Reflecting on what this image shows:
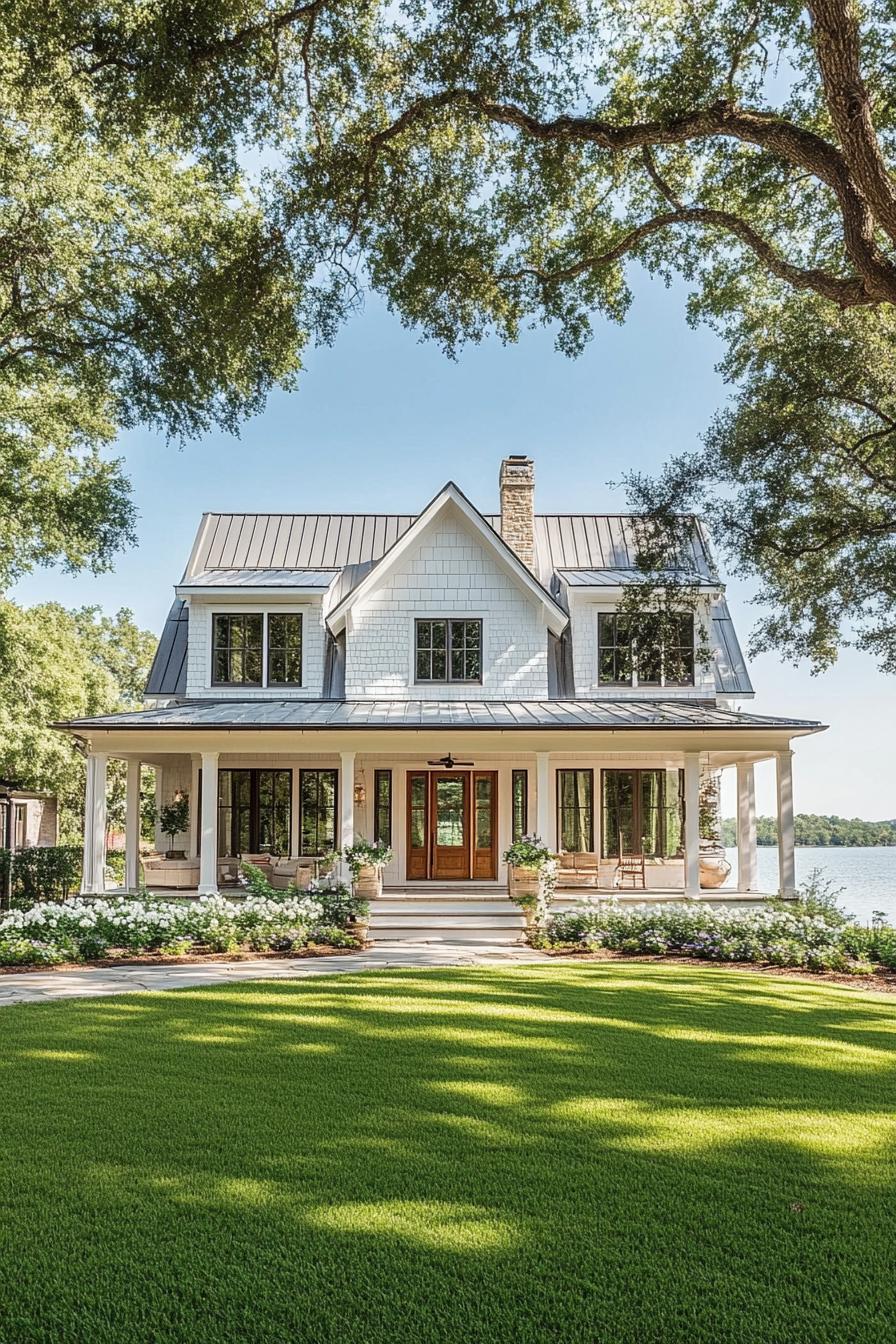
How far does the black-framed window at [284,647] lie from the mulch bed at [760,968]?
→ 27.5 feet

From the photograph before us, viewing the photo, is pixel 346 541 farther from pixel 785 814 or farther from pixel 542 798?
pixel 785 814

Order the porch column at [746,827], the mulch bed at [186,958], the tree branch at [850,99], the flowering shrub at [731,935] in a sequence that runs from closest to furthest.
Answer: the tree branch at [850,99] → the mulch bed at [186,958] → the flowering shrub at [731,935] → the porch column at [746,827]

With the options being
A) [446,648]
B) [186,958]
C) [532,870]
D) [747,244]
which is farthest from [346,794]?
[747,244]

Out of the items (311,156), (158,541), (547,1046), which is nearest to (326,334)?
(311,156)

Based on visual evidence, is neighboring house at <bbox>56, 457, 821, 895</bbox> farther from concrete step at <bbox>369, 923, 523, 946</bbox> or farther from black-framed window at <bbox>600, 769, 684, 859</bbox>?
concrete step at <bbox>369, 923, 523, 946</bbox>

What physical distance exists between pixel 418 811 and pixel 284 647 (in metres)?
4.21

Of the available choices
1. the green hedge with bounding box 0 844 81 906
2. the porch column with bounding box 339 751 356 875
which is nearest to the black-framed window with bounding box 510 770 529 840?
the porch column with bounding box 339 751 356 875

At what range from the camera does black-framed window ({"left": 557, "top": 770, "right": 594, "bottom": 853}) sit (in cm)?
1950

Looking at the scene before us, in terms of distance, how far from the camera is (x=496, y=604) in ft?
62.5

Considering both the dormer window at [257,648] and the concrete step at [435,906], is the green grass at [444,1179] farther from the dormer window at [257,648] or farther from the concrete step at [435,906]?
the dormer window at [257,648]

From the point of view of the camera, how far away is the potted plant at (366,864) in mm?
15445

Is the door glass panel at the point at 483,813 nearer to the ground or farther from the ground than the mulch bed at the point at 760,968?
farther from the ground

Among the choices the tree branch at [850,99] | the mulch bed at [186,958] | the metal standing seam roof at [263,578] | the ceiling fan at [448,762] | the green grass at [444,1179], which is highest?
the tree branch at [850,99]

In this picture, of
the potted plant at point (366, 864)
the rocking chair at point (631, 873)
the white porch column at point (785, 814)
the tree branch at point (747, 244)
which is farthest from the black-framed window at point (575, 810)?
the tree branch at point (747, 244)
